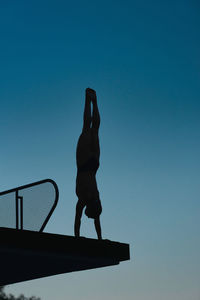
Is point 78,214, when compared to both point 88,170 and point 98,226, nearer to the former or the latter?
point 98,226

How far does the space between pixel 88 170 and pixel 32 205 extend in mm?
1638

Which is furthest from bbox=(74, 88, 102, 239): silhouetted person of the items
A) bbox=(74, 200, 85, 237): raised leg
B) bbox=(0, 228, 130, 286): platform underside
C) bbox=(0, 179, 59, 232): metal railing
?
bbox=(0, 179, 59, 232): metal railing

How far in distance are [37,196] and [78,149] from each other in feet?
5.51

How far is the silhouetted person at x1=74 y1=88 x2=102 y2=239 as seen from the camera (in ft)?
49.8

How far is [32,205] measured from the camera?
14875 mm

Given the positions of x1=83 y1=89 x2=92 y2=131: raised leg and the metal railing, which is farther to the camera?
x1=83 y1=89 x2=92 y2=131: raised leg

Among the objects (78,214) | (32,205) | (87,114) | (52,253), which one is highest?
(87,114)

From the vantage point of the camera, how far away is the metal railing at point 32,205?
14.7 meters

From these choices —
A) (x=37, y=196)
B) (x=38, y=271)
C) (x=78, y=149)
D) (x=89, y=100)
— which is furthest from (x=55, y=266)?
(x=89, y=100)

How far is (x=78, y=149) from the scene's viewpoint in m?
15.8

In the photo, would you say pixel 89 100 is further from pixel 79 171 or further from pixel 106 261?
pixel 106 261

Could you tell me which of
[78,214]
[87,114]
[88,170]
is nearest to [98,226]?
[78,214]

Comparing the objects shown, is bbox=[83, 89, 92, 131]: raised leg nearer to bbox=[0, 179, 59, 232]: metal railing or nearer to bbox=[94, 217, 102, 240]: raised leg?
bbox=[0, 179, 59, 232]: metal railing

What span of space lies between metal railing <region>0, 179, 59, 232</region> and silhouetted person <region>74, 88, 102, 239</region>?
0.86 metres
